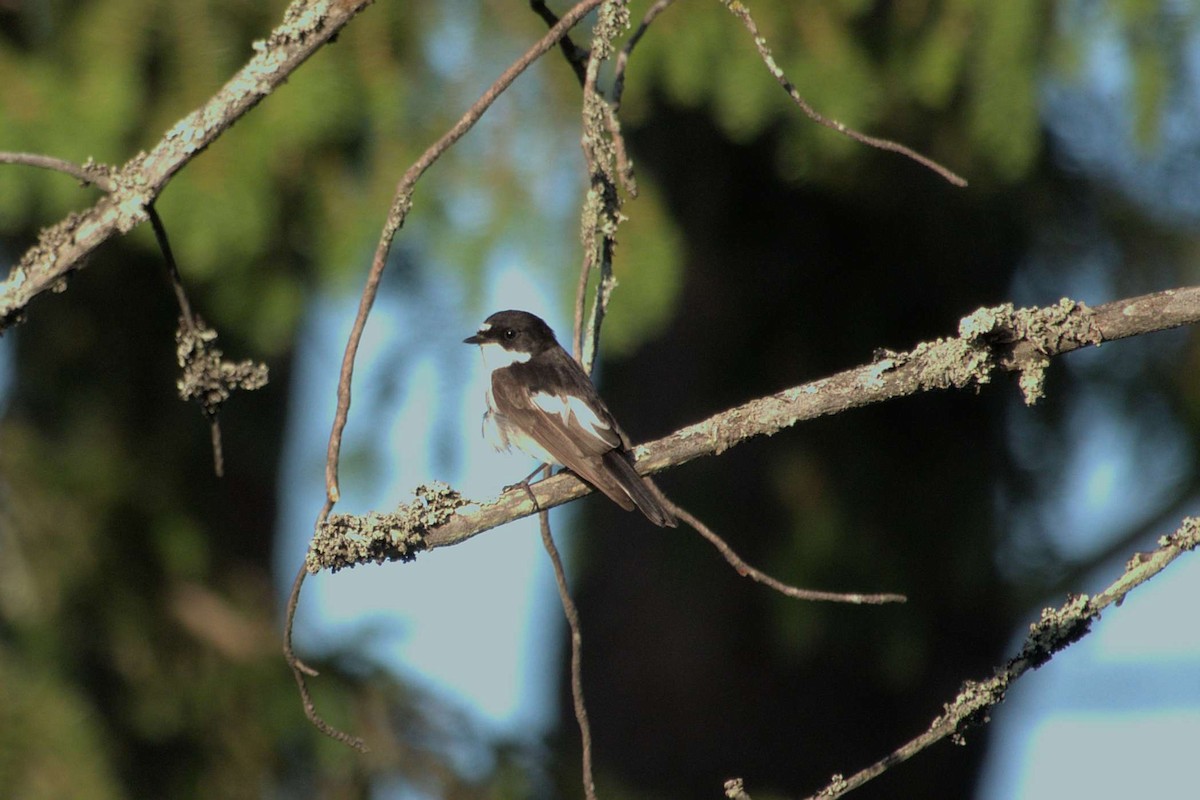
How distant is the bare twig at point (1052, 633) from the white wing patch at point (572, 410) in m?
1.71

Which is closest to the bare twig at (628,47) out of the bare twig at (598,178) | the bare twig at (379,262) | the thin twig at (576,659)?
the bare twig at (598,178)

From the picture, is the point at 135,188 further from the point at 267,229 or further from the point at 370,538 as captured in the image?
the point at 267,229

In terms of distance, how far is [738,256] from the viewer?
20.6 feet

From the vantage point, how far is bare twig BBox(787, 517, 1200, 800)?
2164mm

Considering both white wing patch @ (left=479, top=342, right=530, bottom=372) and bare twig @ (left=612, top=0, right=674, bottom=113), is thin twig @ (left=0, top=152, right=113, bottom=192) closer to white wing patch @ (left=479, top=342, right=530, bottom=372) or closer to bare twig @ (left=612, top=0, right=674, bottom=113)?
bare twig @ (left=612, top=0, right=674, bottom=113)

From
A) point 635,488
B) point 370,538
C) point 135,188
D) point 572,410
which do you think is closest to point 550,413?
point 572,410

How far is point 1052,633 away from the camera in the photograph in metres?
2.18

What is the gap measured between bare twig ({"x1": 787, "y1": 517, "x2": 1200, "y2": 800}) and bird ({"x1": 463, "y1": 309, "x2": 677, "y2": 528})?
110 cm

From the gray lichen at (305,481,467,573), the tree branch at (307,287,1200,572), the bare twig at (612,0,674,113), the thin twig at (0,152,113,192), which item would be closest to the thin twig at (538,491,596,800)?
the tree branch at (307,287,1200,572)

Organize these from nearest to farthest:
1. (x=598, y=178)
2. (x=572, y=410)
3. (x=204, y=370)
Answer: (x=204, y=370), (x=598, y=178), (x=572, y=410)

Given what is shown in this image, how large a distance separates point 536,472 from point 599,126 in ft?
4.39

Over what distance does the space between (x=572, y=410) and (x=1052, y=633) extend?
2.08 metres

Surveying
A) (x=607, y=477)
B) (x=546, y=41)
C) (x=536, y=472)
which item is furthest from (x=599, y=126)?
(x=536, y=472)

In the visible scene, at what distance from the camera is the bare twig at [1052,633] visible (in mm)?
2164
